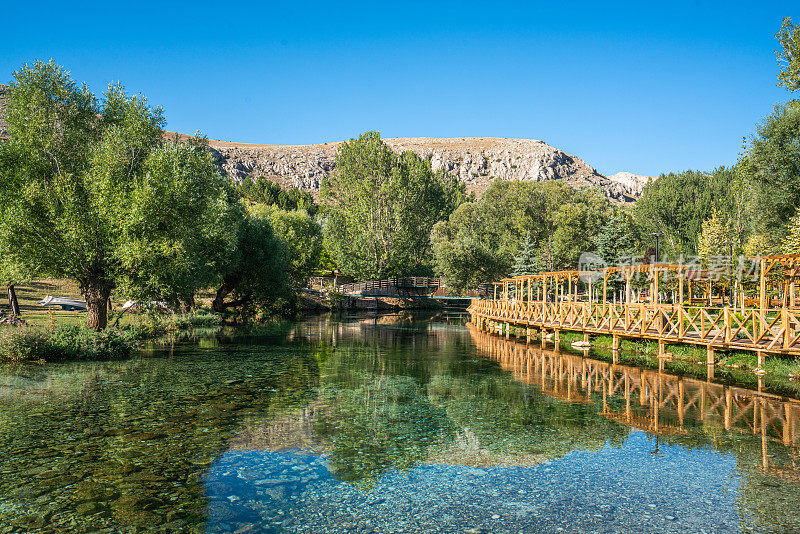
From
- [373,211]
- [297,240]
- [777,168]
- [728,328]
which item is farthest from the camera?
[373,211]

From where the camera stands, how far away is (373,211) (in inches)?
2454

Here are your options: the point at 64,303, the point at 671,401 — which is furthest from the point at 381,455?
the point at 64,303

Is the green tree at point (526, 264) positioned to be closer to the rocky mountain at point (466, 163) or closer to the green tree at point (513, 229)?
the green tree at point (513, 229)

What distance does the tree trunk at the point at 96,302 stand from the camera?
72.2ft

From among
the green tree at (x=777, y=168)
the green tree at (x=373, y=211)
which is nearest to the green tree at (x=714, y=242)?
the green tree at (x=777, y=168)

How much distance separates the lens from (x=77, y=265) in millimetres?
21000

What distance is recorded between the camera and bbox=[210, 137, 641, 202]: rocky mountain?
168 meters

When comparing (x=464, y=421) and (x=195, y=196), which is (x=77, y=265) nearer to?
(x=195, y=196)

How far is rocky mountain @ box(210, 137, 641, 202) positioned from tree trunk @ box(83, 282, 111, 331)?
466 ft

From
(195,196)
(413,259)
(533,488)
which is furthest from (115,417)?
(413,259)

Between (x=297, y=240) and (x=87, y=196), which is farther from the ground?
(x=297, y=240)

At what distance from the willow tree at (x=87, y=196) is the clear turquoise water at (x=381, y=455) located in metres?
5.23

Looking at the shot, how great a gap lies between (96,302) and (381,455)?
59.5 feet

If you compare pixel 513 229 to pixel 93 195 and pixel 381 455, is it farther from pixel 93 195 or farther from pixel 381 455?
pixel 381 455
